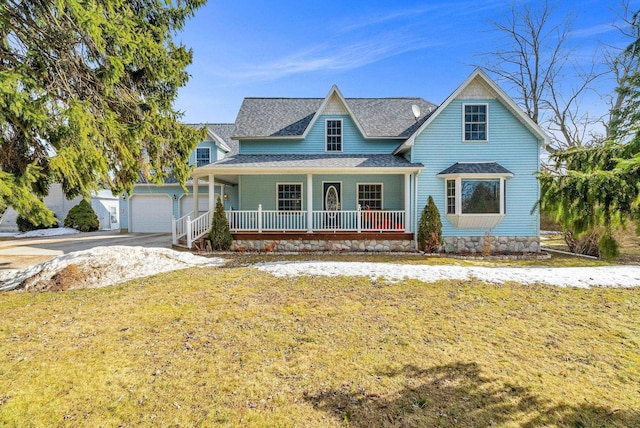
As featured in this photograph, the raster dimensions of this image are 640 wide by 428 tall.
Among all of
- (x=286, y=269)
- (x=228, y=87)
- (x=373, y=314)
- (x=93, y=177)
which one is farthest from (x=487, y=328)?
(x=228, y=87)

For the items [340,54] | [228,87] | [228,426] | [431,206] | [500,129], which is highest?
[340,54]

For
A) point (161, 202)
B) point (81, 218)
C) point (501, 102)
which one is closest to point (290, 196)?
point (501, 102)

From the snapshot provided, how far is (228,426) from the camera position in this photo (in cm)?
269

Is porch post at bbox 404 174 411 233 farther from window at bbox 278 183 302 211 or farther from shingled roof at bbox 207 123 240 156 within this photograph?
shingled roof at bbox 207 123 240 156

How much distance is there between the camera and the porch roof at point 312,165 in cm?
1161

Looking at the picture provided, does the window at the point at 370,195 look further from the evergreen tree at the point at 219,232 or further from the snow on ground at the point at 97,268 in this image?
the snow on ground at the point at 97,268

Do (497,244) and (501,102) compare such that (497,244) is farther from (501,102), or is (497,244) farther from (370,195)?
(501,102)

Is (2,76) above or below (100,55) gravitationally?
below

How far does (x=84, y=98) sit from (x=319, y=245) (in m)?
8.61

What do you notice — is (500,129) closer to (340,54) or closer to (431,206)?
(431,206)

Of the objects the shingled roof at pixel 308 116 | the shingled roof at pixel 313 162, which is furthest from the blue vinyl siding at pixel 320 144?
the shingled roof at pixel 313 162

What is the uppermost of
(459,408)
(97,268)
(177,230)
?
(177,230)

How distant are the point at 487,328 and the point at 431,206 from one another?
7.44 metres

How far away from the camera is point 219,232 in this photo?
11.5 metres
